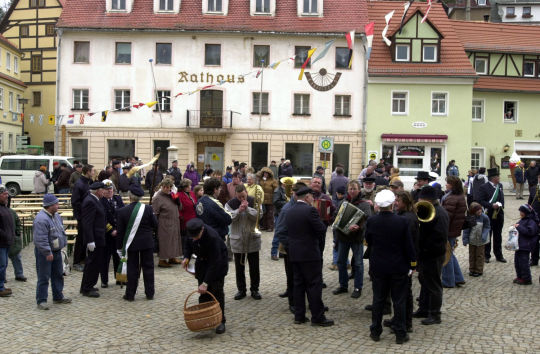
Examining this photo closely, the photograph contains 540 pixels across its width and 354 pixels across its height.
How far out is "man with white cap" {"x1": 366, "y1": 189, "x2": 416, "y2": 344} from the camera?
7.05m

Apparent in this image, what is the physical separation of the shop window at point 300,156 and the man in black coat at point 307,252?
24.8m

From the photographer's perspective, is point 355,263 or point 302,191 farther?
point 355,263

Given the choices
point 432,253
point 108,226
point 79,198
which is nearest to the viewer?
point 432,253

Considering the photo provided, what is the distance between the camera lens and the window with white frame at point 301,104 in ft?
107

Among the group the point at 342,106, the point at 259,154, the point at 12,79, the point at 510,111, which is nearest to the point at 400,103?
the point at 342,106

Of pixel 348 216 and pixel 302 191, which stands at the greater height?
pixel 302 191

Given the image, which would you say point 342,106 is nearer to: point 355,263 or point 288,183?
point 288,183

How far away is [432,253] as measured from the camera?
7.79 m

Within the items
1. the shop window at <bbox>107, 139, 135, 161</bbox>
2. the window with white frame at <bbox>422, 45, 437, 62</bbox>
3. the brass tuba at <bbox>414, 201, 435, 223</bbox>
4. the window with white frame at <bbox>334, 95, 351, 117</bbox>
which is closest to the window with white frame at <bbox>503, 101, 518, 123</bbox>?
the window with white frame at <bbox>422, 45, 437, 62</bbox>

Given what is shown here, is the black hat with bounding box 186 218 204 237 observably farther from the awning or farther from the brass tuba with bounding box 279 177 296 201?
the awning

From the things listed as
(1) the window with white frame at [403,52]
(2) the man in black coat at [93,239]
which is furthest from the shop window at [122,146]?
(2) the man in black coat at [93,239]

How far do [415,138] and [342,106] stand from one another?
4.50m

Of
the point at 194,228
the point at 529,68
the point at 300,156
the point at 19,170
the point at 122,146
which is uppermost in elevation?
the point at 529,68

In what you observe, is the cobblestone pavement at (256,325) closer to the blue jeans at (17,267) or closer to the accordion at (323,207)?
the blue jeans at (17,267)
